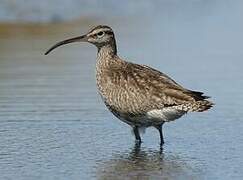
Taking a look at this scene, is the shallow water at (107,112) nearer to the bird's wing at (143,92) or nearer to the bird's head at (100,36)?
the bird's wing at (143,92)

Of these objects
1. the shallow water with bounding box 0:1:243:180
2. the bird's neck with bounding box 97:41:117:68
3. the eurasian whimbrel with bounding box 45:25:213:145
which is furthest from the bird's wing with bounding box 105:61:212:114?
the shallow water with bounding box 0:1:243:180

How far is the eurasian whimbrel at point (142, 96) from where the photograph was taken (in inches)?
406

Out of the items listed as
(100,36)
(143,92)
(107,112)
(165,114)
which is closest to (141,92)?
(143,92)

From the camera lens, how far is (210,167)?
30.8 ft

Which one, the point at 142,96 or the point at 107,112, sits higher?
the point at 142,96

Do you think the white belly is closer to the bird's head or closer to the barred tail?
the barred tail

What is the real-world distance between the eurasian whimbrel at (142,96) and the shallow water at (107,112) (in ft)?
0.94

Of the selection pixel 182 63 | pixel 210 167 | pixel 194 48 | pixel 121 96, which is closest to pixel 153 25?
pixel 194 48

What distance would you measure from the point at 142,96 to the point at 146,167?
4.08ft

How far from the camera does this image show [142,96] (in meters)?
10.5

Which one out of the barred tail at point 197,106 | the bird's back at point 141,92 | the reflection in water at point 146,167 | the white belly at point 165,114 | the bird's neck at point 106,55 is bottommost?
the reflection in water at point 146,167

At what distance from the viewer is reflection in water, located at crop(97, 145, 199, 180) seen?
9117 mm

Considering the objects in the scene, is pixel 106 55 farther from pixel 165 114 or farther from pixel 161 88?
pixel 165 114

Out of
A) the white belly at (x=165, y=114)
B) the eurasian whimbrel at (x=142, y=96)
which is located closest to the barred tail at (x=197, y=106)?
the eurasian whimbrel at (x=142, y=96)
